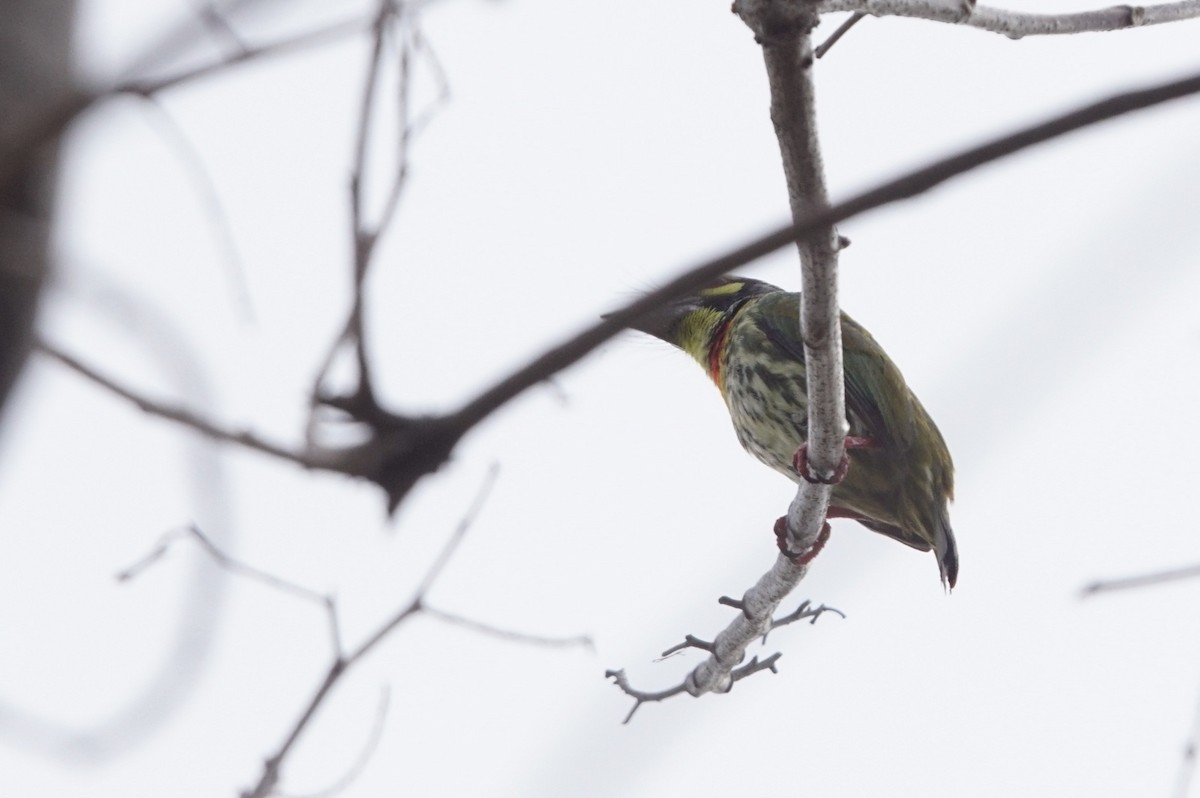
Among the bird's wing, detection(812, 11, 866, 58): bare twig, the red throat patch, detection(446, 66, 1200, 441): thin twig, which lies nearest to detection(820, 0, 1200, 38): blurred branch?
detection(812, 11, 866, 58): bare twig

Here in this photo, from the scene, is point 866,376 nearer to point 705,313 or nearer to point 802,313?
point 705,313

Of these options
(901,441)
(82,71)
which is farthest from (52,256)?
(901,441)

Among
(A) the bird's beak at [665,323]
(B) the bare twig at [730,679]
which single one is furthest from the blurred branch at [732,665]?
(A) the bird's beak at [665,323]

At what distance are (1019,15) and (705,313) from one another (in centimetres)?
344

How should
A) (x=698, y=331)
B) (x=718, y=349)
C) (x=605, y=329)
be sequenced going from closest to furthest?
(x=605, y=329) → (x=718, y=349) → (x=698, y=331)

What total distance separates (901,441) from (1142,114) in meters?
4.41

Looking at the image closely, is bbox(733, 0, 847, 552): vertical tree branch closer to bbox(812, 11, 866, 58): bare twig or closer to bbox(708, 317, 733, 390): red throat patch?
bbox(812, 11, 866, 58): bare twig

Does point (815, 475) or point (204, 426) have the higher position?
point (204, 426)

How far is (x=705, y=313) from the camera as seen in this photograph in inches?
255

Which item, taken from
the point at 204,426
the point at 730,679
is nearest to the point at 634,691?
the point at 730,679

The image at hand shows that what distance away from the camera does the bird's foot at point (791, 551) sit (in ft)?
14.8

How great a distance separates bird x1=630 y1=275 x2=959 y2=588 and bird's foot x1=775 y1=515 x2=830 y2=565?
471 millimetres

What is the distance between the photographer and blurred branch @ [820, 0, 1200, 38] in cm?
291

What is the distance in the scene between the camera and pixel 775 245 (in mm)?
Answer: 1109
